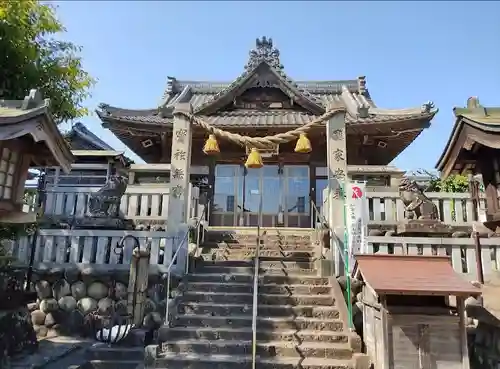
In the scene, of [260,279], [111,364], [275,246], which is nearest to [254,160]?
[275,246]

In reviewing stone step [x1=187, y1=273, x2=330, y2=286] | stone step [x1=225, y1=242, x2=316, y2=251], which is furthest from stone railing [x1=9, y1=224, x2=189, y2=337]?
stone step [x1=225, y1=242, x2=316, y2=251]

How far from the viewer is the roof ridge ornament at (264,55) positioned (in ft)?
54.2

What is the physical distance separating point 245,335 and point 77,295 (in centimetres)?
449

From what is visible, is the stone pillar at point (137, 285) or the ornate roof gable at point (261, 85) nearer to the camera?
the stone pillar at point (137, 285)

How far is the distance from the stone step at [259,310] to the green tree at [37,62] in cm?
575

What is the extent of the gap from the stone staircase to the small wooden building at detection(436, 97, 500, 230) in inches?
142

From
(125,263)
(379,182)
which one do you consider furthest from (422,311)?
(379,182)

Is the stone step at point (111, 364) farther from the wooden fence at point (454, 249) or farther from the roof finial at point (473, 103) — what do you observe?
the roof finial at point (473, 103)

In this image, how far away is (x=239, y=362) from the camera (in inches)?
264

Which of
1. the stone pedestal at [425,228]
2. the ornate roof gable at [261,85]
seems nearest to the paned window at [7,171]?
the stone pedestal at [425,228]

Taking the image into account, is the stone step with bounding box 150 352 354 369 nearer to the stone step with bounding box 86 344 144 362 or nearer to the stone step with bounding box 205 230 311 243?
the stone step with bounding box 86 344 144 362

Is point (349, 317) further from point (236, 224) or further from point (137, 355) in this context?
point (236, 224)

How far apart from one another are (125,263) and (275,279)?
3.65m

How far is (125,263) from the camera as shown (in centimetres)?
917
